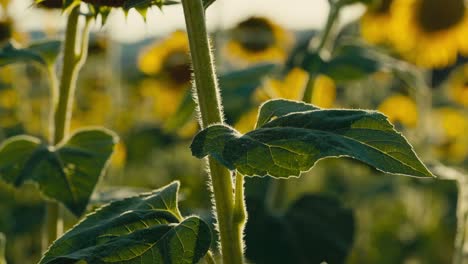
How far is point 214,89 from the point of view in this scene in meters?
0.89

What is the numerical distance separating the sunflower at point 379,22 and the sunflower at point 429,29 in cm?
11

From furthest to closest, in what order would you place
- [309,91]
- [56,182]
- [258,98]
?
[258,98]
[309,91]
[56,182]

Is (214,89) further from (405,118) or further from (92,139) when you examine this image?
(405,118)

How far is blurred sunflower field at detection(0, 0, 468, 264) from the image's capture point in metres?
0.83

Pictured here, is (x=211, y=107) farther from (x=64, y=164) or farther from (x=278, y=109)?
(x=64, y=164)

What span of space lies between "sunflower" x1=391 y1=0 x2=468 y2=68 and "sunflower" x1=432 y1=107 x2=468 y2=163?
38.9 inches

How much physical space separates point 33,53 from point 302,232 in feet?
2.26

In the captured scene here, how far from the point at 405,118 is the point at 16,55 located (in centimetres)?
361

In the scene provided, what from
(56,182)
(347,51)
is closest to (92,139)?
(56,182)

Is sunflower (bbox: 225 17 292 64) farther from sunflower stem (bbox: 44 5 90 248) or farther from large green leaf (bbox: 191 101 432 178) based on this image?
large green leaf (bbox: 191 101 432 178)

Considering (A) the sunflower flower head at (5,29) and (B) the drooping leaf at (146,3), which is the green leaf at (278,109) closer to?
(B) the drooping leaf at (146,3)

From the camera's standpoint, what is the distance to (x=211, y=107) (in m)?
0.89

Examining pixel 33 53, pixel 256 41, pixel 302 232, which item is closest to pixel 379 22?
pixel 256 41

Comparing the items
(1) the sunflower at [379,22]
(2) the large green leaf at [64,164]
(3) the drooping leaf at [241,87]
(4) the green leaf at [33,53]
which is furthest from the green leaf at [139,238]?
(1) the sunflower at [379,22]
